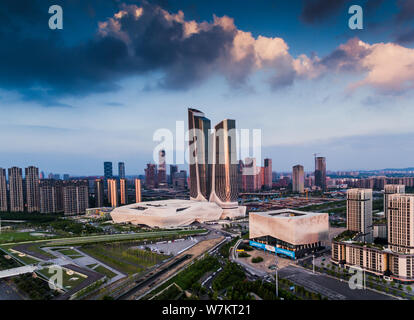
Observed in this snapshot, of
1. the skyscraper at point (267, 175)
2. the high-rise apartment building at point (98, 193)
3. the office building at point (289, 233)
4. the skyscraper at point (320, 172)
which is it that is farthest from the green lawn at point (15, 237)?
the skyscraper at point (320, 172)

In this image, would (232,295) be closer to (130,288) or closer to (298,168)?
(130,288)

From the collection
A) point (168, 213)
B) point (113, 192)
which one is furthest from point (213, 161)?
point (113, 192)

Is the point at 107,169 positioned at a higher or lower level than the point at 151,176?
higher

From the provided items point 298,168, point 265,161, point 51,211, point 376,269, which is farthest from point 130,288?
point 265,161

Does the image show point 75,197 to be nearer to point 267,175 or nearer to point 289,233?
point 289,233

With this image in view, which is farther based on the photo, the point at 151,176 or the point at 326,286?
the point at 151,176

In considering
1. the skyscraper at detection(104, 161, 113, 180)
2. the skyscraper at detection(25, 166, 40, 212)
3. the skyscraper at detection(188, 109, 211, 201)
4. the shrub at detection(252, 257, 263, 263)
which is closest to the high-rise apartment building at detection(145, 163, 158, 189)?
the skyscraper at detection(104, 161, 113, 180)

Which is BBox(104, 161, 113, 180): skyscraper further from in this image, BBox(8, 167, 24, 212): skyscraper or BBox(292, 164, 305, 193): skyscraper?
BBox(292, 164, 305, 193): skyscraper
